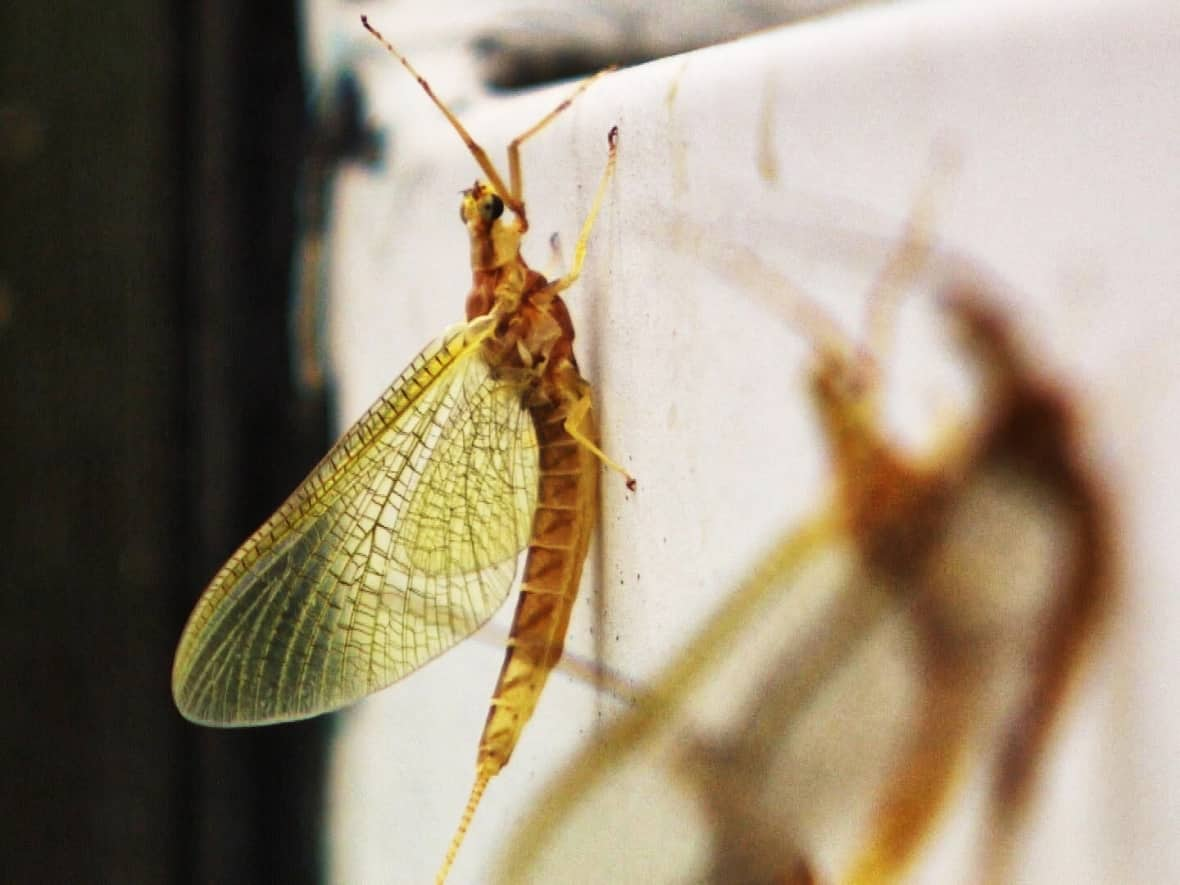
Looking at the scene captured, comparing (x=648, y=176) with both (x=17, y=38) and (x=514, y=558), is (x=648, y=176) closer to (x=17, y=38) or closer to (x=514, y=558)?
(x=514, y=558)

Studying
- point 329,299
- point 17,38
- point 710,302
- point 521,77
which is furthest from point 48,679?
point 710,302

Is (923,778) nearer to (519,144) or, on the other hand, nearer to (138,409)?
(519,144)

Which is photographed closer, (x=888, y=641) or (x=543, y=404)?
(x=888, y=641)

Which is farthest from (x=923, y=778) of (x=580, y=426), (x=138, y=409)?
(x=138, y=409)

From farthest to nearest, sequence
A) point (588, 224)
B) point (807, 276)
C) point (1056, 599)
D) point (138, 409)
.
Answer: point (138, 409) → point (588, 224) → point (807, 276) → point (1056, 599)

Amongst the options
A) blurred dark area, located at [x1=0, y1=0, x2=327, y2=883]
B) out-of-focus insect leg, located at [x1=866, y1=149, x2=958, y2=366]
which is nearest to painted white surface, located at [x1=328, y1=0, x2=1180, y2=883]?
out-of-focus insect leg, located at [x1=866, y1=149, x2=958, y2=366]

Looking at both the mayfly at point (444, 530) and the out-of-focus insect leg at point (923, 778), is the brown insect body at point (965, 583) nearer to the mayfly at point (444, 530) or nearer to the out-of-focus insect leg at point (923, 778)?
the out-of-focus insect leg at point (923, 778)
